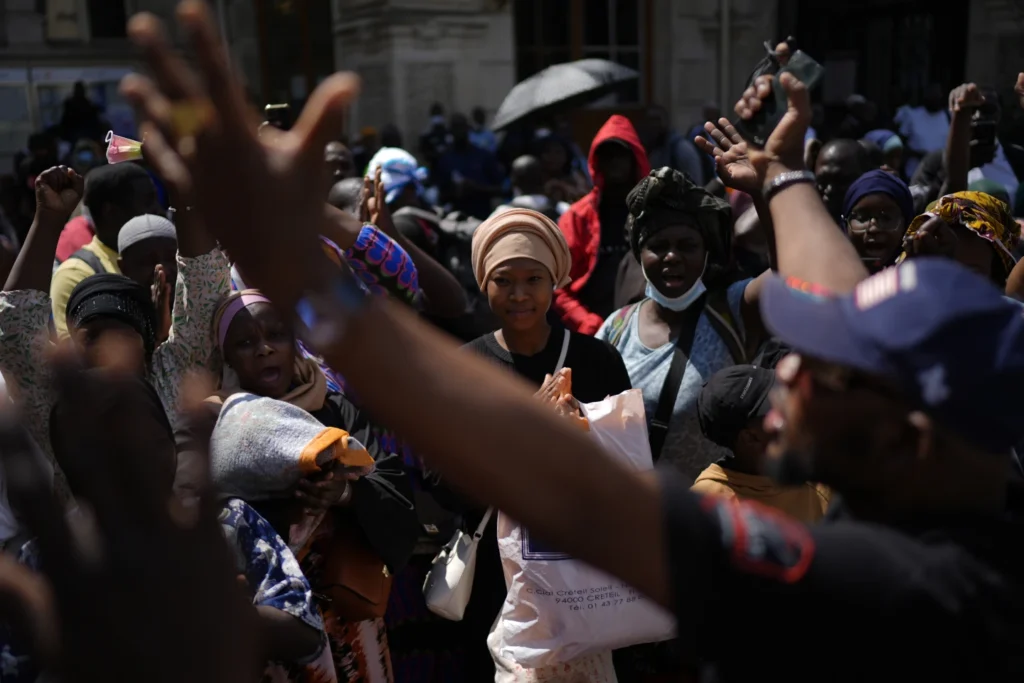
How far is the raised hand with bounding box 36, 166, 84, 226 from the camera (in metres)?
3.16

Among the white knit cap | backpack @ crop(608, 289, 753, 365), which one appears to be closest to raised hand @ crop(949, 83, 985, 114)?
backpack @ crop(608, 289, 753, 365)

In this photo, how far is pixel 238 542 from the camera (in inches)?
90.0

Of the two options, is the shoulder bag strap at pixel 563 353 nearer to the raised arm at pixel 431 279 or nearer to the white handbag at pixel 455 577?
the white handbag at pixel 455 577

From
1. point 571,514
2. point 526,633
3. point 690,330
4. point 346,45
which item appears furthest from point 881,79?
point 571,514

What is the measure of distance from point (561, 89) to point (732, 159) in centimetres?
641

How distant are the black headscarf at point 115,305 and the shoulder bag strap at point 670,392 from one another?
162cm

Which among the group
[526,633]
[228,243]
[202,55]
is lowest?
[526,633]

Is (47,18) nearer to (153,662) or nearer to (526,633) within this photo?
(526,633)

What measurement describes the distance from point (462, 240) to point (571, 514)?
556 cm

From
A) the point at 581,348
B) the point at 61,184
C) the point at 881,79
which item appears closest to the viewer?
the point at 61,184

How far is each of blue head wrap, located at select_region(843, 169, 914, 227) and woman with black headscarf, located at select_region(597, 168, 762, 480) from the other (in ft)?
2.35

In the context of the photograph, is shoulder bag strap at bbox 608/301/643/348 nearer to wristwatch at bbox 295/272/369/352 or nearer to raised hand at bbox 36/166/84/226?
raised hand at bbox 36/166/84/226

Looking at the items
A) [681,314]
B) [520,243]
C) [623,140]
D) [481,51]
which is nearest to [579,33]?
[481,51]

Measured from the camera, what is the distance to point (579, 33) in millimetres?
16359
